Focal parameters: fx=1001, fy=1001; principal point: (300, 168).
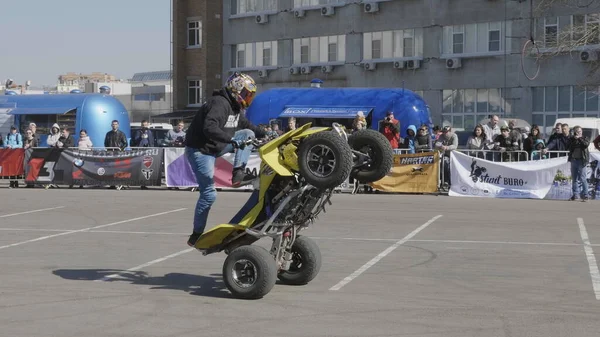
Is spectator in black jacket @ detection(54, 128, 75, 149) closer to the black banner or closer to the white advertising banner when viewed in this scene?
the black banner

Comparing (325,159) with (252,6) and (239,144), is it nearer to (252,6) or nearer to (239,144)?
(239,144)

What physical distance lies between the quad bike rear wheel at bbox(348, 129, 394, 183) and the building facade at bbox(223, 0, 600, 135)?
3428 cm

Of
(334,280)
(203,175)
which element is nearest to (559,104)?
(334,280)

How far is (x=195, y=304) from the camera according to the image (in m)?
8.62

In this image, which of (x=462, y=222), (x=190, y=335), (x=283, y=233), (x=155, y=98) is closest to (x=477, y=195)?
(x=462, y=222)

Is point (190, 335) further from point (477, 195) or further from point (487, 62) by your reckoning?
point (487, 62)

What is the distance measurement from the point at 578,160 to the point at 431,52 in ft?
102

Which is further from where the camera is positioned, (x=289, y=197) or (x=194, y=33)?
(x=194, y=33)

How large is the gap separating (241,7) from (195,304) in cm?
5542

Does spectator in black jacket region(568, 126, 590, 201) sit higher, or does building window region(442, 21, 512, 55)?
building window region(442, 21, 512, 55)

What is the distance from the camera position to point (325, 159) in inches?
344

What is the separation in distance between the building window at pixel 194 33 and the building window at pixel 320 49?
27.6 ft

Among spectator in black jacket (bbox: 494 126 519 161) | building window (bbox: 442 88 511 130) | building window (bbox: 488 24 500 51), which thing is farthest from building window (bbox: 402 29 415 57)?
spectator in black jacket (bbox: 494 126 519 161)

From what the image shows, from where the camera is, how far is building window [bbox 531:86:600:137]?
4731 cm
